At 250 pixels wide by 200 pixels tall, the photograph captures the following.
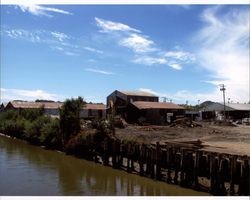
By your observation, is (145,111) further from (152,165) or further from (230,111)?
(152,165)

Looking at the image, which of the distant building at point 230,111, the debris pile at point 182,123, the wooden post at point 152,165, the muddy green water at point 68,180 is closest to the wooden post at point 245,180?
the muddy green water at point 68,180

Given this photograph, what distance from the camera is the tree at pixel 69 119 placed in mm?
42688

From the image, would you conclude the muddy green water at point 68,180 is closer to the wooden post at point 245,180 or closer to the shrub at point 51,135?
the wooden post at point 245,180

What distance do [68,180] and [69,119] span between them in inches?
613

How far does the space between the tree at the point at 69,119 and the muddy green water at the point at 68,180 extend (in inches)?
152

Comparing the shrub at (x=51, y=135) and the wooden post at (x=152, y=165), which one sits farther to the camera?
the shrub at (x=51, y=135)

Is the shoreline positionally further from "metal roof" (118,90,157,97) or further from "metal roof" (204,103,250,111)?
"metal roof" (204,103,250,111)

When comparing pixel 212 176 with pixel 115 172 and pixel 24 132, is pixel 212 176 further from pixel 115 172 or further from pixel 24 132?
Answer: pixel 24 132

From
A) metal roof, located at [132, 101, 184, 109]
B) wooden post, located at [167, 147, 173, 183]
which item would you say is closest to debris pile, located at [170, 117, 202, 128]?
metal roof, located at [132, 101, 184, 109]

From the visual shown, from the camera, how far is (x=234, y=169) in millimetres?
19828

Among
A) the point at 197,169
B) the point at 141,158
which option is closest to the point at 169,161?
the point at 197,169

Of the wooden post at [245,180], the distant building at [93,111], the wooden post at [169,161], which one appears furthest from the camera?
the distant building at [93,111]

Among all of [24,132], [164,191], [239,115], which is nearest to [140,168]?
[164,191]

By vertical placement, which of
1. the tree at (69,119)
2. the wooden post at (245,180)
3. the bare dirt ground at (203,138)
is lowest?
the wooden post at (245,180)
